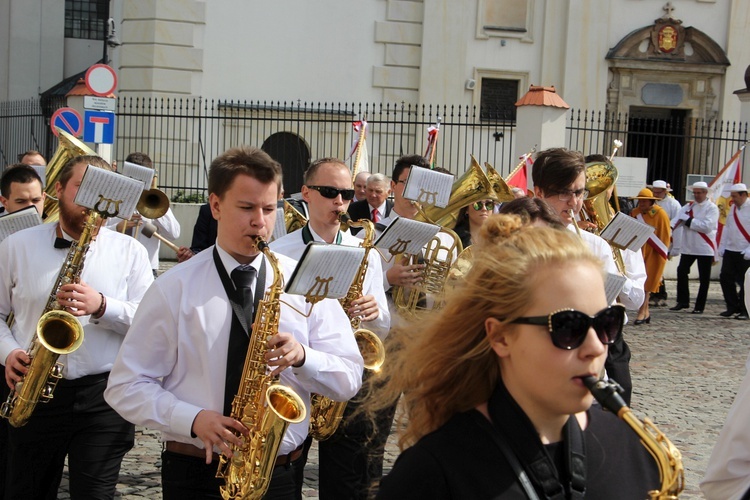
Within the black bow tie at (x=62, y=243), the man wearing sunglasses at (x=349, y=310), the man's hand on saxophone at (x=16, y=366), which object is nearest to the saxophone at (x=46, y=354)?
the man's hand on saxophone at (x=16, y=366)

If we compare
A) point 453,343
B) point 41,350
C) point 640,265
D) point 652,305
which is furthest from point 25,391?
point 652,305

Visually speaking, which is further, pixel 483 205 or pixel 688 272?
pixel 688 272

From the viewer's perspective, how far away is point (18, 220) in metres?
5.39

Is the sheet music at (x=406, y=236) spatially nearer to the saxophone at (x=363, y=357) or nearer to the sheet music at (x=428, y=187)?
the saxophone at (x=363, y=357)

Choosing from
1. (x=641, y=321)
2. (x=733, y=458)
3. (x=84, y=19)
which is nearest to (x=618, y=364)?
(x=733, y=458)

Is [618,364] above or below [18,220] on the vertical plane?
below

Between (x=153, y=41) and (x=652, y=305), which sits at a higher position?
(x=153, y=41)

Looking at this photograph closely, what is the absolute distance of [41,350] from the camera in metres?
4.46

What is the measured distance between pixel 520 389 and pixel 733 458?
3.54ft

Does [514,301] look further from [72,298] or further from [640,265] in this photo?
[640,265]

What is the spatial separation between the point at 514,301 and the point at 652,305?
13.8 meters

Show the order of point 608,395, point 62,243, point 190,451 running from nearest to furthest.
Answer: point 608,395 < point 190,451 < point 62,243

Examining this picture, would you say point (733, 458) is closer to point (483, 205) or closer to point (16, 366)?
point (16, 366)

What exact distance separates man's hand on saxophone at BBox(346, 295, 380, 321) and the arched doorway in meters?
16.5
